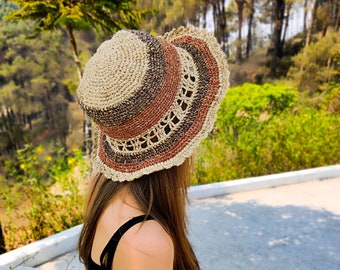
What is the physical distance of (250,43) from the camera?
956 inches

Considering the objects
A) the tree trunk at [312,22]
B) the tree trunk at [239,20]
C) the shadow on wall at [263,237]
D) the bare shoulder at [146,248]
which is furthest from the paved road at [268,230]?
the tree trunk at [239,20]

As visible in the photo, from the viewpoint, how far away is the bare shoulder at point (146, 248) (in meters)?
0.90

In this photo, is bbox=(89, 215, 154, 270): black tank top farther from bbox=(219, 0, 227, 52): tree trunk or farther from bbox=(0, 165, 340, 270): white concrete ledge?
bbox=(219, 0, 227, 52): tree trunk

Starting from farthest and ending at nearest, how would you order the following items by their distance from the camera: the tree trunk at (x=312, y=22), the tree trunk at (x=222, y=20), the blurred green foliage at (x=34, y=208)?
1. the tree trunk at (x=222, y=20)
2. the tree trunk at (x=312, y=22)
3. the blurred green foliage at (x=34, y=208)

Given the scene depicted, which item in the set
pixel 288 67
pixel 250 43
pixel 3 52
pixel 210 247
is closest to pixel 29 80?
pixel 3 52

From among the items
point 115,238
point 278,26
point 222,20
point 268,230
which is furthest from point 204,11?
point 115,238

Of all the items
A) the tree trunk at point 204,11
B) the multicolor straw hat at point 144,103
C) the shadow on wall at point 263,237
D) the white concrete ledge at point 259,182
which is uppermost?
the multicolor straw hat at point 144,103

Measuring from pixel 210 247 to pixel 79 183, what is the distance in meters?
1.85

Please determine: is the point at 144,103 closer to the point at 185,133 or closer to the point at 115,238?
the point at 185,133

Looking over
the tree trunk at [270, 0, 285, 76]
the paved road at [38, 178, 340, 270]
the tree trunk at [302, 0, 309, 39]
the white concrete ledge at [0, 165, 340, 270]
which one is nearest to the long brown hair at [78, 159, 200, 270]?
the paved road at [38, 178, 340, 270]

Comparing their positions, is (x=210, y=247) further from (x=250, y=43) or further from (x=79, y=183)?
(x=250, y=43)

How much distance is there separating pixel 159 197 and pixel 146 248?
207 mm

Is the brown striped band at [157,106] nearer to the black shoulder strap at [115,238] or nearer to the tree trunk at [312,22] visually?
the black shoulder strap at [115,238]

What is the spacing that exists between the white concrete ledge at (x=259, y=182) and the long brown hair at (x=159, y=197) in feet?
9.09
